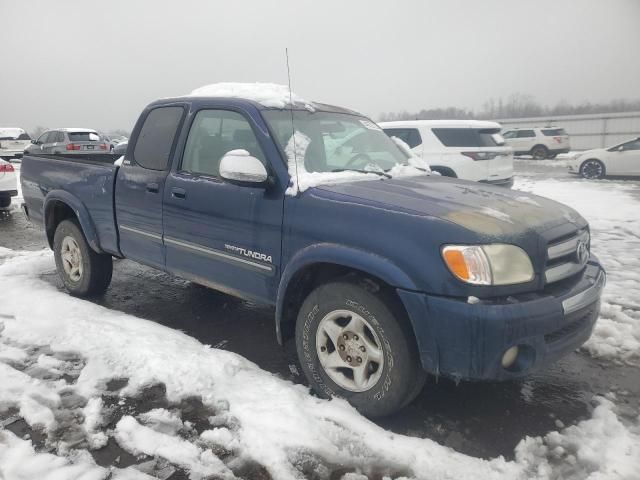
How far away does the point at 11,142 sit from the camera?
79.2 feet

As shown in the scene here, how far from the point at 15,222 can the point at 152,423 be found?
27.4 ft

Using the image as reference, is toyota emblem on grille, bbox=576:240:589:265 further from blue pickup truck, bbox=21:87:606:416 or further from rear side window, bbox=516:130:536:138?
rear side window, bbox=516:130:536:138

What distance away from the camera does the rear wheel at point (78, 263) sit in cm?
477

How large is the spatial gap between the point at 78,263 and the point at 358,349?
332 centimetres

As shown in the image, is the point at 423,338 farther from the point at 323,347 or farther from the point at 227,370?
the point at 227,370

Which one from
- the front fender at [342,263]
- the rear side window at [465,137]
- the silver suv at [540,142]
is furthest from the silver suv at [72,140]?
the silver suv at [540,142]

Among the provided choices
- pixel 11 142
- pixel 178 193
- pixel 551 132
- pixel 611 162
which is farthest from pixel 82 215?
pixel 551 132

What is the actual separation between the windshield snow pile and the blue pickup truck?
7 cm

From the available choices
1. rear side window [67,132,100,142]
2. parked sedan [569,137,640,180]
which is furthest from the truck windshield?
rear side window [67,132,100,142]

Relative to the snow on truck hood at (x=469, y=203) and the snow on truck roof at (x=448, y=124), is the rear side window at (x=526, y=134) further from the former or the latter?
the snow on truck hood at (x=469, y=203)

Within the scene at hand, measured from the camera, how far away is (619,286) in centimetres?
518

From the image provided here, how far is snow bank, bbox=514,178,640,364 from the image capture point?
3922 millimetres

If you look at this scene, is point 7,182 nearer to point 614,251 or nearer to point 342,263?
point 342,263

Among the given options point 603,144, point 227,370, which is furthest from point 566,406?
point 603,144
